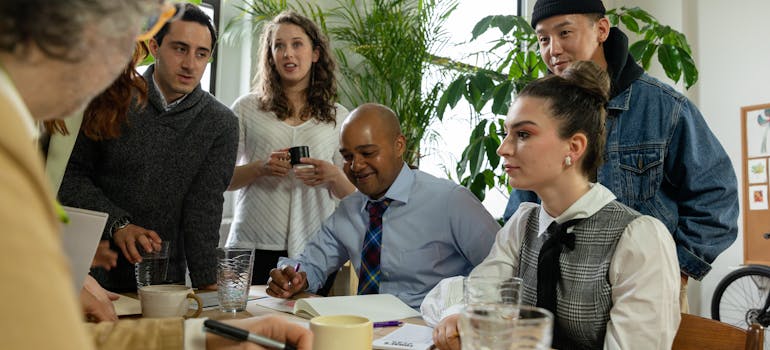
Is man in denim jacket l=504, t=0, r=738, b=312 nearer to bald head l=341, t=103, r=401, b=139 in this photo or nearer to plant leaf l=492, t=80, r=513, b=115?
bald head l=341, t=103, r=401, b=139

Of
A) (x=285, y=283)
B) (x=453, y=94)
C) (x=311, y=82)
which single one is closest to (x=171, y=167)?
(x=285, y=283)

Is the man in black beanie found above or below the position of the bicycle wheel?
above

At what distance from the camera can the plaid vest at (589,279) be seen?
1366 millimetres

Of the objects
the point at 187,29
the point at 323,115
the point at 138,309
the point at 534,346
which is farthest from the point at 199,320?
the point at 323,115

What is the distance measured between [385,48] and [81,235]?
104 inches

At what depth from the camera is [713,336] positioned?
50.1 inches

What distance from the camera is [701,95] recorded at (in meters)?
5.56

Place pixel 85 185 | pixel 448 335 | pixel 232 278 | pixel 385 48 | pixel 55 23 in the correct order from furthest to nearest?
pixel 385 48 < pixel 85 185 < pixel 232 278 < pixel 448 335 < pixel 55 23

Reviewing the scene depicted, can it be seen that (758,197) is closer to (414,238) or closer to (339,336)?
(414,238)

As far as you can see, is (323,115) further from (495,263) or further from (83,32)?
(83,32)

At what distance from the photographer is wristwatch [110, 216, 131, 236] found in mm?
1702

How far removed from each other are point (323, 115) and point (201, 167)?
2.42 feet

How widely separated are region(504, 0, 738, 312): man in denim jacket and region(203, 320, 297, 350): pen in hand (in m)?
1.39

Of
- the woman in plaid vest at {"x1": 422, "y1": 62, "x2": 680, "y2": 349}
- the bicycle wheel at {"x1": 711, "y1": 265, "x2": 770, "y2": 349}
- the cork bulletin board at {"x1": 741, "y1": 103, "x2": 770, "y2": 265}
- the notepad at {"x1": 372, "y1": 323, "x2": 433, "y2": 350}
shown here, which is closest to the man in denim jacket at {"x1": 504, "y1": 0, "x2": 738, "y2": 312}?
the woman in plaid vest at {"x1": 422, "y1": 62, "x2": 680, "y2": 349}
